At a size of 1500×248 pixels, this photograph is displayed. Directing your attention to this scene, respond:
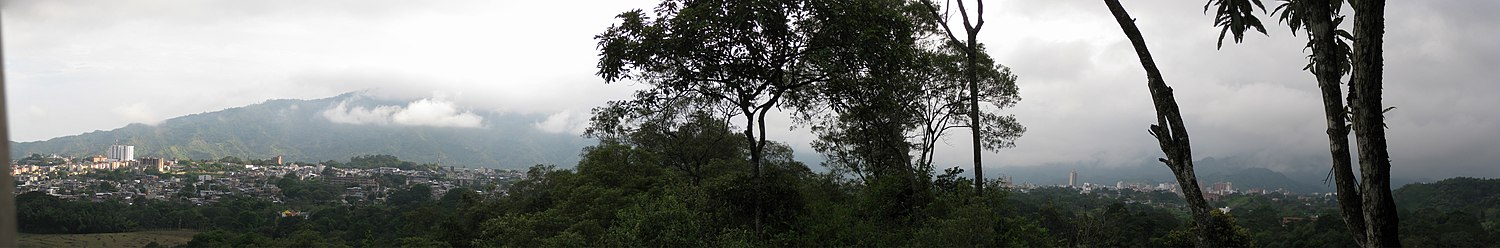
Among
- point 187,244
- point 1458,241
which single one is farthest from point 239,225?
point 1458,241

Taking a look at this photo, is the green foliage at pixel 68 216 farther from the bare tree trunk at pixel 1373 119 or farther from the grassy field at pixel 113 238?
the bare tree trunk at pixel 1373 119

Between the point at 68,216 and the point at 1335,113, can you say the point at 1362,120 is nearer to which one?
the point at 1335,113

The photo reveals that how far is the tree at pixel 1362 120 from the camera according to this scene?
408 centimetres

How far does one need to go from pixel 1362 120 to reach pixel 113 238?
35851 mm

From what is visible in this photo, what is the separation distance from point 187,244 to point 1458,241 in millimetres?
38328

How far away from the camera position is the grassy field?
2630cm

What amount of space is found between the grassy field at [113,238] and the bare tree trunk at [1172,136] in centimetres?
2916

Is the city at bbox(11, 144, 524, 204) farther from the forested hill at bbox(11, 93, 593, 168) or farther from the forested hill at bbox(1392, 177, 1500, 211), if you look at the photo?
the forested hill at bbox(1392, 177, 1500, 211)

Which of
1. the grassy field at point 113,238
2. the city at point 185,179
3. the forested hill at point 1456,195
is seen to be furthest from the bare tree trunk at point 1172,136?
A: the forested hill at point 1456,195

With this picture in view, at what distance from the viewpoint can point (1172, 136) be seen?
501cm

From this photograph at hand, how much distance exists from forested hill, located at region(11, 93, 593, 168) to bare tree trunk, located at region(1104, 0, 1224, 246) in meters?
80.6

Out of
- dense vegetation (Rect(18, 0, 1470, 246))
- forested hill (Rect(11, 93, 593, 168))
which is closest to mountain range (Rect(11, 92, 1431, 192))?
forested hill (Rect(11, 93, 593, 168))

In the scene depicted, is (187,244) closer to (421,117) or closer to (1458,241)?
(1458,241)

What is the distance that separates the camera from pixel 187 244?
95.2ft
